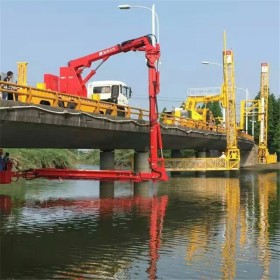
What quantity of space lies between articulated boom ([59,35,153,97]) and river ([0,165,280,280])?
8353mm

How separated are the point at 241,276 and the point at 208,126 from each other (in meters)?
44.5

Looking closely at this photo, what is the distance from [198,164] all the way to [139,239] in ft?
123

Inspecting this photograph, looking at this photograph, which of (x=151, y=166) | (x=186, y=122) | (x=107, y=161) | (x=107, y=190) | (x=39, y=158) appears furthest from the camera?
(x=39, y=158)

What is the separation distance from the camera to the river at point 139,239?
509 inches

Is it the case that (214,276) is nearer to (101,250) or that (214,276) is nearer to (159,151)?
(101,250)

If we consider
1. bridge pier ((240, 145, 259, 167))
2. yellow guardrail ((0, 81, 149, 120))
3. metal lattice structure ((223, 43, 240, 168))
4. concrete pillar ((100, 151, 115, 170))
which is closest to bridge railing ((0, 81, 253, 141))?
yellow guardrail ((0, 81, 149, 120))

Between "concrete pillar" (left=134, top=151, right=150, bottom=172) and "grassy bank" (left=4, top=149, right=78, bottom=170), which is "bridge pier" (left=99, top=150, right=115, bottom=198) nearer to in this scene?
"concrete pillar" (left=134, top=151, right=150, bottom=172)

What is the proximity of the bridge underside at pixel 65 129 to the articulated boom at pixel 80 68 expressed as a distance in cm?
427

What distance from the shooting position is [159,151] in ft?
106

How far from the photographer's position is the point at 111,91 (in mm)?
37688

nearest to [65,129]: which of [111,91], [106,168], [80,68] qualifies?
[106,168]

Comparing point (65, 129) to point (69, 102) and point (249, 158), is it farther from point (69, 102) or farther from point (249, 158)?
point (249, 158)

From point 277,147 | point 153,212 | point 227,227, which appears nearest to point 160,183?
point 153,212

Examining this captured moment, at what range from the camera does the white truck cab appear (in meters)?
37.2
